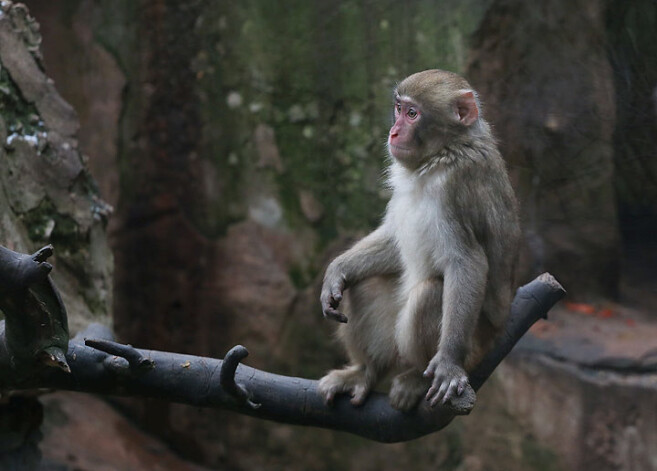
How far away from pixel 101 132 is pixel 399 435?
421cm

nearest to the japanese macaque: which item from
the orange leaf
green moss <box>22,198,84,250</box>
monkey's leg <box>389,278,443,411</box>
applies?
monkey's leg <box>389,278,443,411</box>

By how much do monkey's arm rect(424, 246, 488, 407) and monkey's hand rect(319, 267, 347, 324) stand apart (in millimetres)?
444

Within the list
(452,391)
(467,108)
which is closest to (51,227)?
(467,108)

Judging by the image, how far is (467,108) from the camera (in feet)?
12.9

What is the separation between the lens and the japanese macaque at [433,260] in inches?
148

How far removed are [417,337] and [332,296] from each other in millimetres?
442

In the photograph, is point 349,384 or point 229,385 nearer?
point 229,385

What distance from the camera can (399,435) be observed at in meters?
3.91

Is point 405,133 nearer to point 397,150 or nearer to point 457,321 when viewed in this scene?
point 397,150

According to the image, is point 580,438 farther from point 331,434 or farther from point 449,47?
point 449,47

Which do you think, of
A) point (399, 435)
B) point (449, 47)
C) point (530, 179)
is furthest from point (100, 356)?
point (449, 47)

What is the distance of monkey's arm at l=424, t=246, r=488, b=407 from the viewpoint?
138 inches

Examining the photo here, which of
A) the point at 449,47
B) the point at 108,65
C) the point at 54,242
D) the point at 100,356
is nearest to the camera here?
the point at 100,356

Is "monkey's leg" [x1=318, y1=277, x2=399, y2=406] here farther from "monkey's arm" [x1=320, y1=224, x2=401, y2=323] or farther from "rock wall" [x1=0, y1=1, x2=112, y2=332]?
"rock wall" [x1=0, y1=1, x2=112, y2=332]
